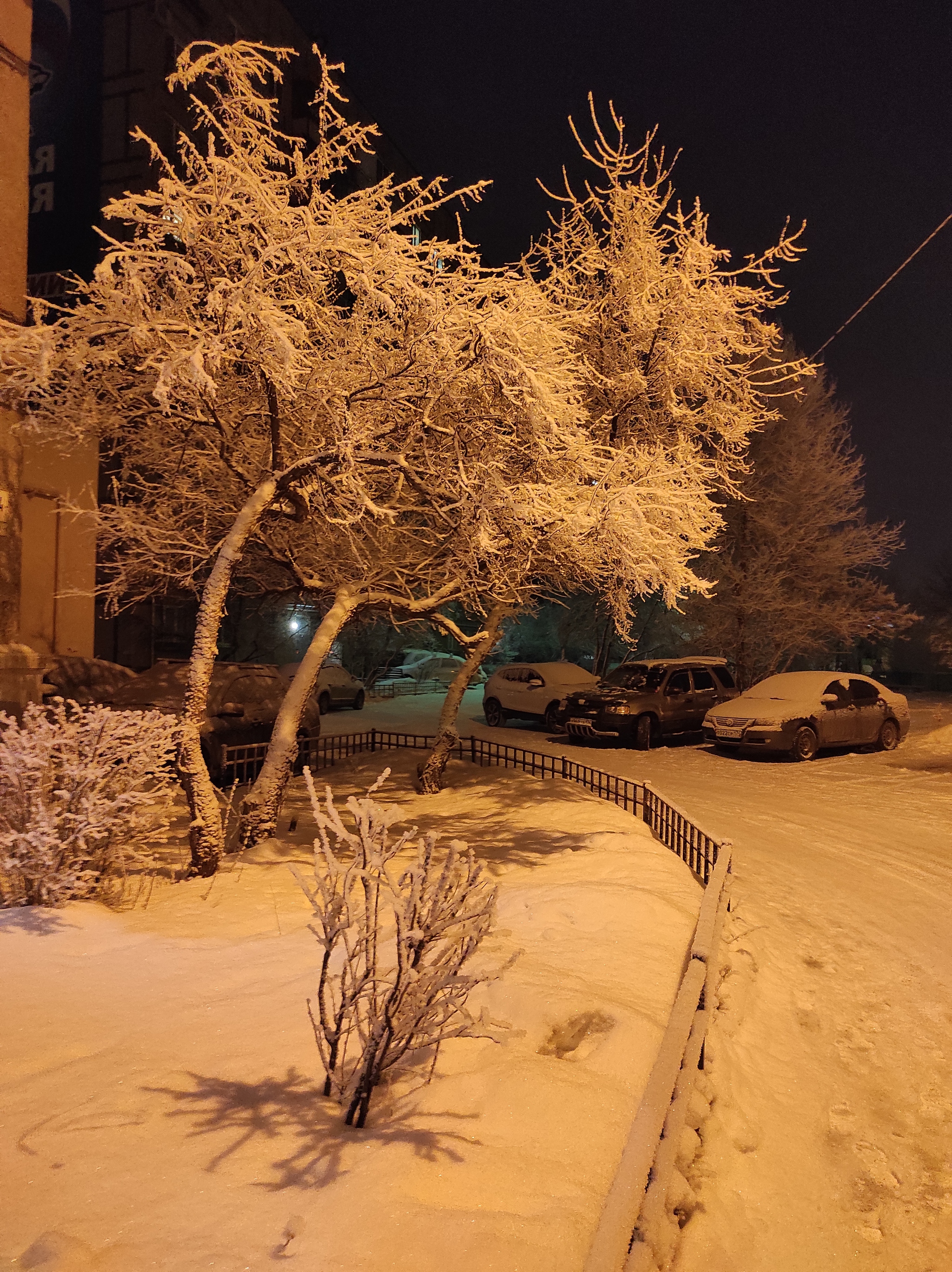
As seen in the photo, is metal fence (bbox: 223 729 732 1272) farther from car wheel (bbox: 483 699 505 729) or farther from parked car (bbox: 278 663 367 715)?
parked car (bbox: 278 663 367 715)

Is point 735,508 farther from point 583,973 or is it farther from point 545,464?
point 583,973

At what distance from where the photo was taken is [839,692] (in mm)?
16281

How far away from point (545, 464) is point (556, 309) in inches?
76.1

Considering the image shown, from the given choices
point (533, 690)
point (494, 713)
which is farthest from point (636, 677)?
point (494, 713)

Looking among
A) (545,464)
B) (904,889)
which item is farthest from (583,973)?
(545,464)

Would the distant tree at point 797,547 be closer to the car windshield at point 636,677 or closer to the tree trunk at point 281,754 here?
the car windshield at point 636,677

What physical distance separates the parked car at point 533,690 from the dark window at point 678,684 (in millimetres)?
3091

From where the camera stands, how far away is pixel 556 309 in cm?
862

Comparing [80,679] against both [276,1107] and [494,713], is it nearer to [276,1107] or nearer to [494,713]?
[494,713]

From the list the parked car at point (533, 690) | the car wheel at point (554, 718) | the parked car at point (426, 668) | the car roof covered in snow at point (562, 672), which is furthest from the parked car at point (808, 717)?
the parked car at point (426, 668)

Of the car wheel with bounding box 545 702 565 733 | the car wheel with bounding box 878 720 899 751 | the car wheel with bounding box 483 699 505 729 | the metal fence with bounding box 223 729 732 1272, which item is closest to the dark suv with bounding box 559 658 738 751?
the car wheel with bounding box 545 702 565 733

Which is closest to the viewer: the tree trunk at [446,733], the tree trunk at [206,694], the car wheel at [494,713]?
the tree trunk at [206,694]

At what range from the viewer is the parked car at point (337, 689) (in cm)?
2409

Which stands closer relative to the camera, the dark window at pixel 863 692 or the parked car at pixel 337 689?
the dark window at pixel 863 692
